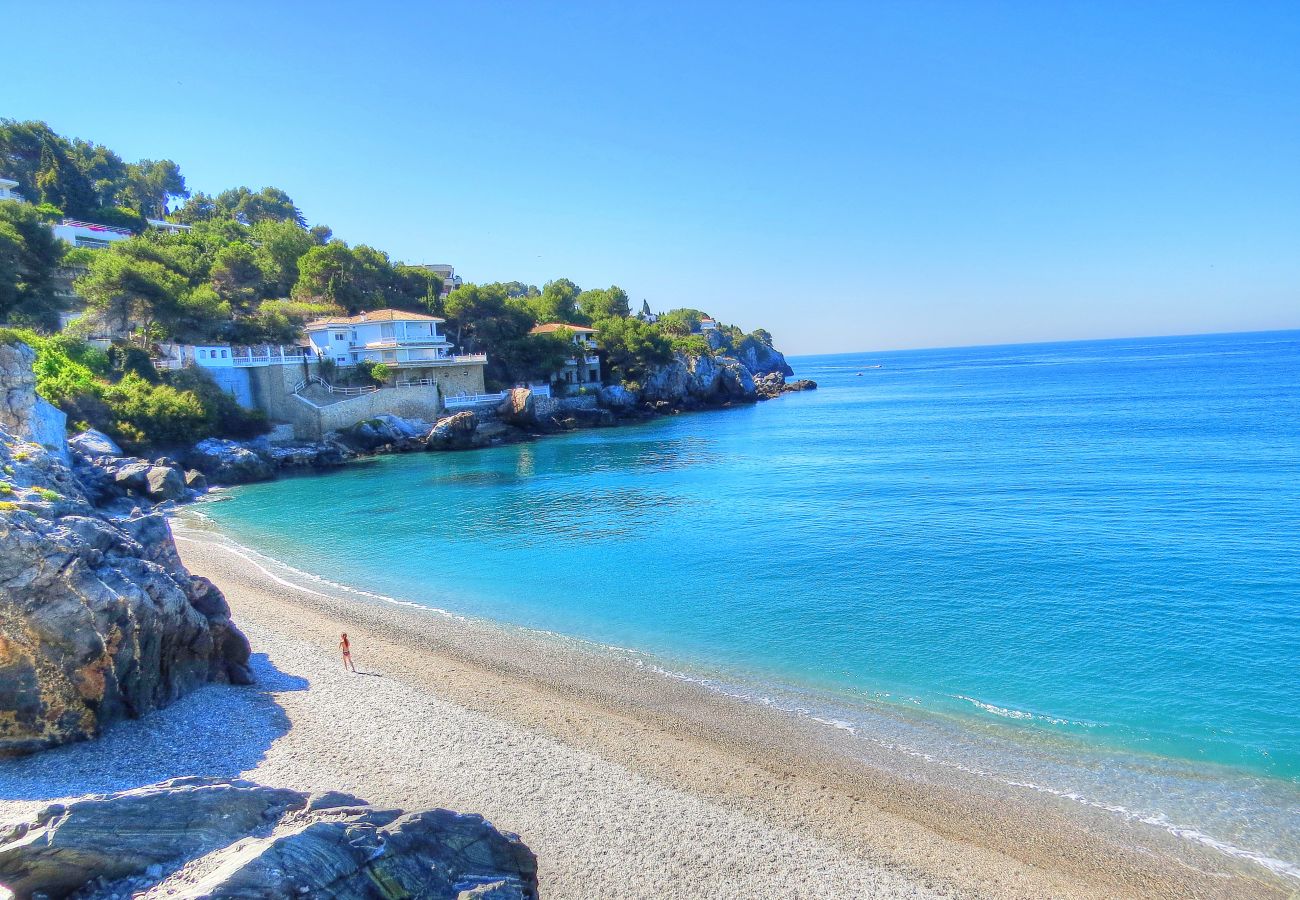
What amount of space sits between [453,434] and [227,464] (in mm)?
14908

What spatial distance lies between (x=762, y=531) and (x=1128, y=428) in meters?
35.7

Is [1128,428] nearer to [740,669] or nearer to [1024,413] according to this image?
[1024,413]

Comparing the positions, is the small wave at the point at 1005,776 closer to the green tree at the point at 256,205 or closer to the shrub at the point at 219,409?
the shrub at the point at 219,409

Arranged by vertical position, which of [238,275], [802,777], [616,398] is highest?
[238,275]

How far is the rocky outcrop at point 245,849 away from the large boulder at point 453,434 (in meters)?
45.4

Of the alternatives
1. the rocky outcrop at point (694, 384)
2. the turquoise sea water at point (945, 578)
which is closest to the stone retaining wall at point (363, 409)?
the turquoise sea water at point (945, 578)

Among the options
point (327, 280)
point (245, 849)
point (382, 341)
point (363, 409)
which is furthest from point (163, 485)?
point (245, 849)

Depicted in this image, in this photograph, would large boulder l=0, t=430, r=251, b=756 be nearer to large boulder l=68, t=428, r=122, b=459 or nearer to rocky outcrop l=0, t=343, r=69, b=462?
rocky outcrop l=0, t=343, r=69, b=462

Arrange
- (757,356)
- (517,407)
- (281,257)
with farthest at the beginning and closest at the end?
1. (757,356)
2. (281,257)
3. (517,407)

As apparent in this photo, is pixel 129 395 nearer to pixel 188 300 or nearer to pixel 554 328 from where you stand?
pixel 188 300

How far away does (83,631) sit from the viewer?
1132 cm

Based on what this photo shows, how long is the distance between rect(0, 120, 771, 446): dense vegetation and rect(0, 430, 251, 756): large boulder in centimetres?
3253

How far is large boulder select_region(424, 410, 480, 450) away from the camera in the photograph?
51.7m

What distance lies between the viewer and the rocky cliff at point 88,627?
10875 mm
